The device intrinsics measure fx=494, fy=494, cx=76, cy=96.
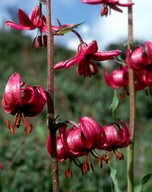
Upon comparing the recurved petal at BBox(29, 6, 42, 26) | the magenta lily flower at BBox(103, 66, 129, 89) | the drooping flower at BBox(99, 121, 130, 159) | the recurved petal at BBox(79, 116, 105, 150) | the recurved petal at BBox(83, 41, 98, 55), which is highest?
the recurved petal at BBox(29, 6, 42, 26)

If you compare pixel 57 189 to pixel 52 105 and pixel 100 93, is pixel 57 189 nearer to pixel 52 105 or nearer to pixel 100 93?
pixel 52 105

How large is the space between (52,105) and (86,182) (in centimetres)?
189

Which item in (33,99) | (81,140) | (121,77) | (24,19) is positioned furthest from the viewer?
(121,77)

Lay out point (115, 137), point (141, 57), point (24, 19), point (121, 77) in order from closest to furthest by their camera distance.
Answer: point (24, 19)
point (115, 137)
point (141, 57)
point (121, 77)

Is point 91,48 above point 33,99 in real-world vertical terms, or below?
above

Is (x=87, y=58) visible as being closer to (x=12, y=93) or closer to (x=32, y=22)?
(x=32, y=22)

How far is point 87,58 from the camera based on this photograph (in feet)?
4.33

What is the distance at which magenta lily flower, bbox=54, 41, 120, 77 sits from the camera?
1.23 m

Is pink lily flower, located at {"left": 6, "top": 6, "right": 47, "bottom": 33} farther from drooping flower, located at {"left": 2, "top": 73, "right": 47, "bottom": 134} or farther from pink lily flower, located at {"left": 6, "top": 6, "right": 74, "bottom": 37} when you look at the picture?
drooping flower, located at {"left": 2, "top": 73, "right": 47, "bottom": 134}

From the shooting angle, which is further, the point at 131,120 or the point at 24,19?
the point at 131,120

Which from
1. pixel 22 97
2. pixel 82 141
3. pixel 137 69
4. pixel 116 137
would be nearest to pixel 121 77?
pixel 137 69

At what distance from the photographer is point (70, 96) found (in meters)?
8.66

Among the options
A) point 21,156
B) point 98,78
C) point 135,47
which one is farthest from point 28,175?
point 98,78

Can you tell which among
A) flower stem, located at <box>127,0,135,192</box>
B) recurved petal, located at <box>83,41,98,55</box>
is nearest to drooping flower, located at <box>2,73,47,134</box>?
recurved petal, located at <box>83,41,98,55</box>
